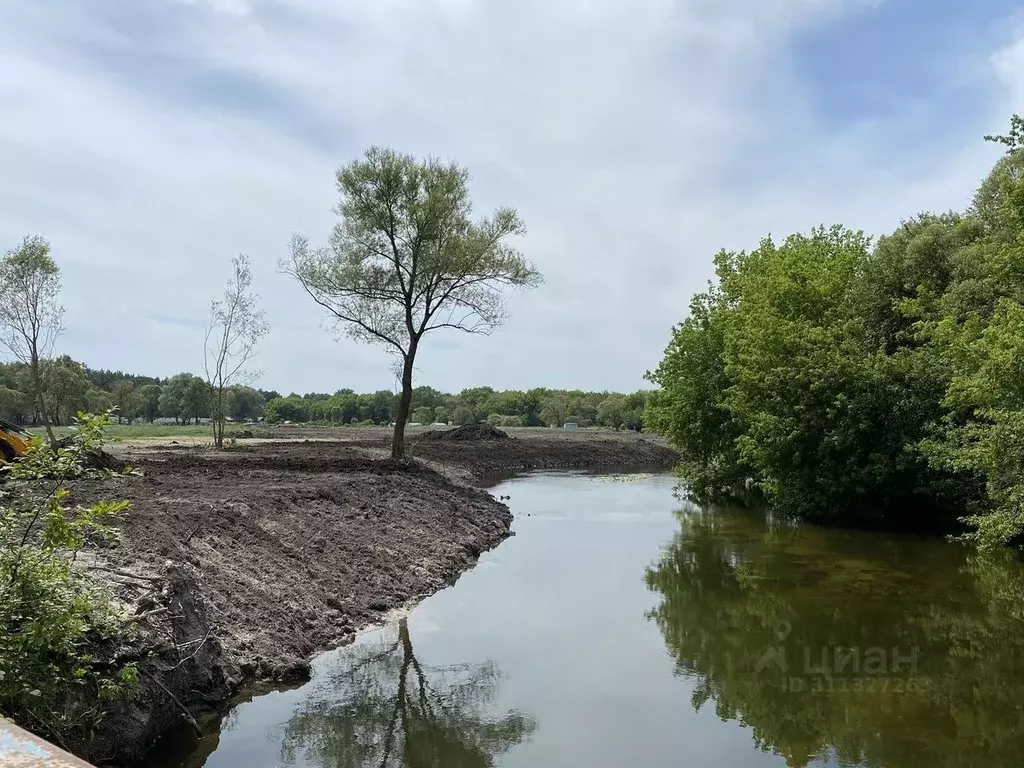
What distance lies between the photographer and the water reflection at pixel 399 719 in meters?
7.17

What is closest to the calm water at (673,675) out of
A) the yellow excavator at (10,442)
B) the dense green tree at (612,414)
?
the yellow excavator at (10,442)

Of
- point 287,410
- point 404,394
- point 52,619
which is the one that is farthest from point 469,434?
point 287,410

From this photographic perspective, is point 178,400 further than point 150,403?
No

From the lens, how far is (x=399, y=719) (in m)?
8.02

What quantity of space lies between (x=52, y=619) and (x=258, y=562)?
5827 mm

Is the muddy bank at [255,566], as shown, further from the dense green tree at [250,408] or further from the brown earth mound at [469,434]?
the dense green tree at [250,408]

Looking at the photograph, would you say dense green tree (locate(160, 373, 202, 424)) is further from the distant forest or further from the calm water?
the calm water

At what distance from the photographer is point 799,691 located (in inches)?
345

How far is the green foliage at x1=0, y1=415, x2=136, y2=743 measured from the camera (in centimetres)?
534

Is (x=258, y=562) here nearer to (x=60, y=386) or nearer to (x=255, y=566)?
(x=255, y=566)

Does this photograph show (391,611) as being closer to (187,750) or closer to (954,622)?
(187,750)

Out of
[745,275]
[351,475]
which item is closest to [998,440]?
[351,475]

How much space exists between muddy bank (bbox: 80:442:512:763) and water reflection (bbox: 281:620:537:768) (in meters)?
0.75
